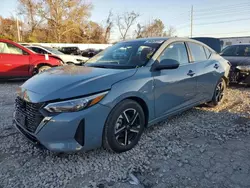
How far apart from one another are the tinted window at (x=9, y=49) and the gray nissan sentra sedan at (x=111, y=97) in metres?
4.92

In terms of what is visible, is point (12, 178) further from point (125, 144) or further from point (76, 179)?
point (125, 144)

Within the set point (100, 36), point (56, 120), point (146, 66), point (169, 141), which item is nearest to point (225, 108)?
point (169, 141)

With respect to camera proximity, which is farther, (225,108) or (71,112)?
(225,108)

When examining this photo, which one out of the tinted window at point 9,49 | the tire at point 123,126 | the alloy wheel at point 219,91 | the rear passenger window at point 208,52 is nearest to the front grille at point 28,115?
the tire at point 123,126

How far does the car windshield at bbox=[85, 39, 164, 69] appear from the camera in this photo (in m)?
2.99

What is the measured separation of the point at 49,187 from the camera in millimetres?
2049

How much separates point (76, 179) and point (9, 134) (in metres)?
1.68

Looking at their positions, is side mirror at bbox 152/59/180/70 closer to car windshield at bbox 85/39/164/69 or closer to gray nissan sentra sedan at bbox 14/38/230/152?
gray nissan sentra sedan at bbox 14/38/230/152

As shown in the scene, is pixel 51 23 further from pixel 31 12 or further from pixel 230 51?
pixel 230 51

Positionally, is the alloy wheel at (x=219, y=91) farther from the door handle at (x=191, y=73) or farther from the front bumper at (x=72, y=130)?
the front bumper at (x=72, y=130)

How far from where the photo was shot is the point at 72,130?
2162mm

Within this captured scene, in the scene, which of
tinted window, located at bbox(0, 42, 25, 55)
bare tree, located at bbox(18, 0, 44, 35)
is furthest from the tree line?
tinted window, located at bbox(0, 42, 25, 55)

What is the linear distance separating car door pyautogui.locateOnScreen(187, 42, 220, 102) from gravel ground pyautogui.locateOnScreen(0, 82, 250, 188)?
82cm

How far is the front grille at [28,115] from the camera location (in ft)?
7.29
